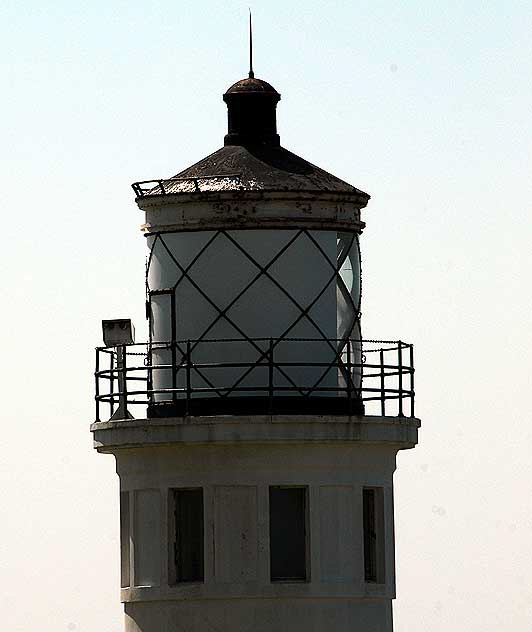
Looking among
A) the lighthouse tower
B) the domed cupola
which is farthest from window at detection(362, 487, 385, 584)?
the domed cupola

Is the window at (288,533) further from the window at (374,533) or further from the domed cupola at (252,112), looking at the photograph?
the domed cupola at (252,112)

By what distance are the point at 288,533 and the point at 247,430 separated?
6.82ft

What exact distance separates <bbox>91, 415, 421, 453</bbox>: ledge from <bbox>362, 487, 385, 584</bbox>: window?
1.20 meters

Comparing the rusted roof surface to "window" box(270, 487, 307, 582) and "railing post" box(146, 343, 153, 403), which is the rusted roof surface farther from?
"window" box(270, 487, 307, 582)

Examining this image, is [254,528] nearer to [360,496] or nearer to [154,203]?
[360,496]

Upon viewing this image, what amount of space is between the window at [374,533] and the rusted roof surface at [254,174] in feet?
17.2

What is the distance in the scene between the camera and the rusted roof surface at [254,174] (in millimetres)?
53719

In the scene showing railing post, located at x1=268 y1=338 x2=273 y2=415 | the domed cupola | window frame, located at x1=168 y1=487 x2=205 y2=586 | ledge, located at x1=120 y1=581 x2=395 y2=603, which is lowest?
ledge, located at x1=120 y1=581 x2=395 y2=603

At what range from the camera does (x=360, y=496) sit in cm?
5403

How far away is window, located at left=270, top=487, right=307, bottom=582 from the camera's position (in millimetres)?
53469

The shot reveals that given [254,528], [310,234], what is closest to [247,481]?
[254,528]

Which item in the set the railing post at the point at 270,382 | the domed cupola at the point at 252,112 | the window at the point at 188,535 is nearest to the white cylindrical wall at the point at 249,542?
the window at the point at 188,535

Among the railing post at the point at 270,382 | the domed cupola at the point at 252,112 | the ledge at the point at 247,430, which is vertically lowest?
the ledge at the point at 247,430

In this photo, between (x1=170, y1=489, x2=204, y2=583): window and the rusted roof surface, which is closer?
(x1=170, y1=489, x2=204, y2=583): window
